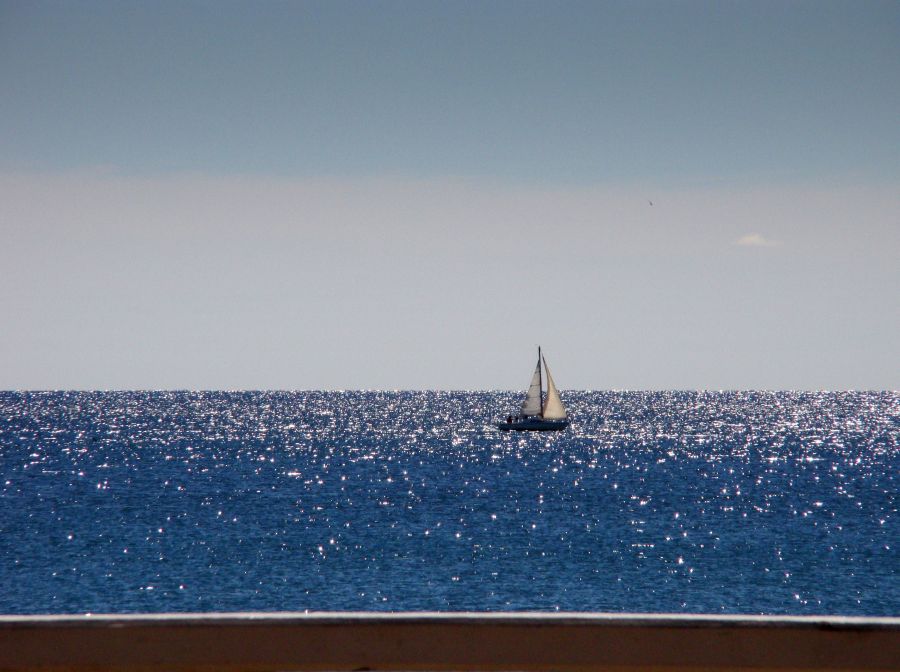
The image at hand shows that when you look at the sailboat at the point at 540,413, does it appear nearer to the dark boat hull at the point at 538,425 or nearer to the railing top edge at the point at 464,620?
the dark boat hull at the point at 538,425

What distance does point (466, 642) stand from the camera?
12.4 ft

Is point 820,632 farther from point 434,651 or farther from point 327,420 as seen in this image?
point 327,420

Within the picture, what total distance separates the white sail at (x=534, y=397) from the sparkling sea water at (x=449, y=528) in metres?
4.69

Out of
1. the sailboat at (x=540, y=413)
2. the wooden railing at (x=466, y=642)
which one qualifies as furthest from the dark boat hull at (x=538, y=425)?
the wooden railing at (x=466, y=642)

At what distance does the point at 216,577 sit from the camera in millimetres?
42094

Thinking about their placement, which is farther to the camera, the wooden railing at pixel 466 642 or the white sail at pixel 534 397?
the white sail at pixel 534 397

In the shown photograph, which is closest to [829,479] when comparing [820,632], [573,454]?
[573,454]

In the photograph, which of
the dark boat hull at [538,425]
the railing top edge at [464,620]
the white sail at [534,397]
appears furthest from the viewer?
the dark boat hull at [538,425]

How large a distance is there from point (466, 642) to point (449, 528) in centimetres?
5242

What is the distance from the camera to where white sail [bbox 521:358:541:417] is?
107350 mm

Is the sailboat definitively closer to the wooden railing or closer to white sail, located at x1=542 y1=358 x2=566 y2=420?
white sail, located at x1=542 y1=358 x2=566 y2=420

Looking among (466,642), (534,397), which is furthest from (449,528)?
(534,397)

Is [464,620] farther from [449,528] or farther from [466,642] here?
[449,528]

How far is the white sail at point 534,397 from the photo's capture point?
352 ft
